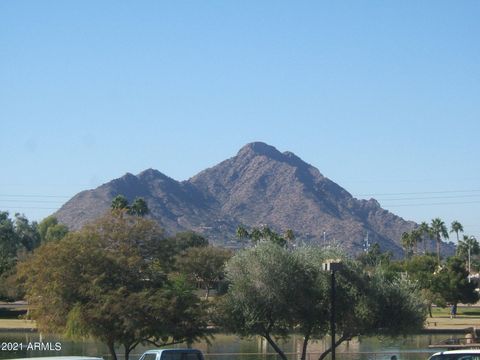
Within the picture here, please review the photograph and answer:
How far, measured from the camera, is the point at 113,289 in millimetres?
40219

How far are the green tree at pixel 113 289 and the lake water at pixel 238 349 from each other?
6049mm

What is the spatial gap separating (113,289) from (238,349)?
24.5 meters

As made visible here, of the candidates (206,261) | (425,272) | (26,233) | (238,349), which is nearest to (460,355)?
(238,349)

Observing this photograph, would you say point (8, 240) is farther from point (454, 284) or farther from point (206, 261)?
point (454, 284)

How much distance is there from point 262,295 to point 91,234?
28.1 ft

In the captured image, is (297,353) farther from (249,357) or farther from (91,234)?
(91,234)

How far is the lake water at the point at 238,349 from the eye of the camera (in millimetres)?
53375

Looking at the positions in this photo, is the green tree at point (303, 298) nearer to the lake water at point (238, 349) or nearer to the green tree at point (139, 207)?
the lake water at point (238, 349)

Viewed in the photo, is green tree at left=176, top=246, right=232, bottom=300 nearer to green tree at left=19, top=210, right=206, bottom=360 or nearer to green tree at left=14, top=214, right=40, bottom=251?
green tree at left=14, top=214, right=40, bottom=251

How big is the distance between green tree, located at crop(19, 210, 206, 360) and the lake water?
19.8 ft

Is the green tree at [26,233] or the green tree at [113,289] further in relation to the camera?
the green tree at [26,233]

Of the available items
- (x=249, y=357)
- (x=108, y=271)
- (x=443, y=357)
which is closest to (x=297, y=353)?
(x=249, y=357)

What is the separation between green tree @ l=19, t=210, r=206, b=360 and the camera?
39.1 metres

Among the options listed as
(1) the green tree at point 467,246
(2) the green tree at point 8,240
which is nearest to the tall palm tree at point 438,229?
(1) the green tree at point 467,246
